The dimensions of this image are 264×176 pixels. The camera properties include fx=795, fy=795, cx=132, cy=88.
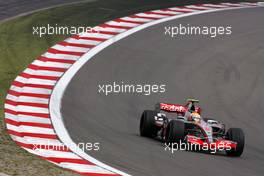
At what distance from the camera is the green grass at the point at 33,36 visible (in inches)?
654

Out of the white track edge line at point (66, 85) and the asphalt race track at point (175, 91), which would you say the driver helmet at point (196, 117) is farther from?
the white track edge line at point (66, 85)

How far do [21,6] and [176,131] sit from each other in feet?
52.8

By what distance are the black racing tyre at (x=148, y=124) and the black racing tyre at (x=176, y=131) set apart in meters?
1.17

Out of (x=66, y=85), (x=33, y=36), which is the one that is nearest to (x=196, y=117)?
(x=66, y=85)

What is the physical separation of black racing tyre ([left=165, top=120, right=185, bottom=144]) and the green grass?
141 inches

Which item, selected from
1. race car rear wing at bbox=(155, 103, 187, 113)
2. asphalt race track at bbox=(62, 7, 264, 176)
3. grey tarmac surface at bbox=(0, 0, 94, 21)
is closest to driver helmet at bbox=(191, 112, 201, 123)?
race car rear wing at bbox=(155, 103, 187, 113)

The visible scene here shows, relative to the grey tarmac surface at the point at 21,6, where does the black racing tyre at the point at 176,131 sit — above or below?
below

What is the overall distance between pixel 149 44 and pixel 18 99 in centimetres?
812

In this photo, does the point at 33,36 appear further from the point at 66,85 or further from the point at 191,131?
the point at 191,131

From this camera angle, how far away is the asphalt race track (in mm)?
17750

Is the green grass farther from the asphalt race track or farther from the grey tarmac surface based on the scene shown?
the asphalt race track

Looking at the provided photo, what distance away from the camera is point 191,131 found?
19312mm

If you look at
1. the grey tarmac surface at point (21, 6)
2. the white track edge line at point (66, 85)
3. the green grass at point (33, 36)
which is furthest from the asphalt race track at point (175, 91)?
the grey tarmac surface at point (21, 6)

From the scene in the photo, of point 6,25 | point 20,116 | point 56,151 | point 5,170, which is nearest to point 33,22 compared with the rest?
point 6,25
